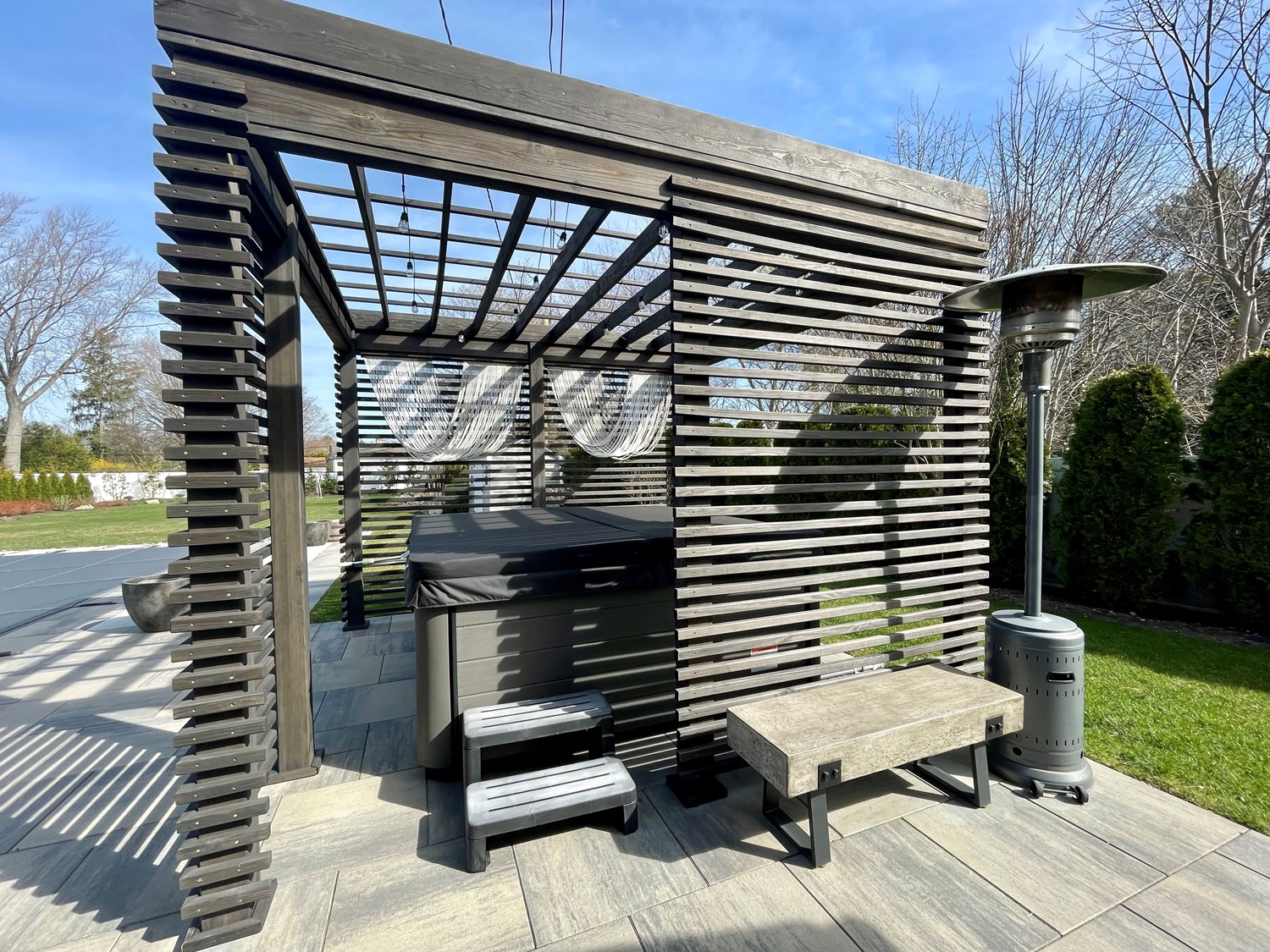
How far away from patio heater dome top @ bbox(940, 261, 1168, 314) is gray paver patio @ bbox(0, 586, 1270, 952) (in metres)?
2.05

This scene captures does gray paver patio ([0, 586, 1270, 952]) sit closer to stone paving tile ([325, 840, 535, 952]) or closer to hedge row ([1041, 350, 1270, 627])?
stone paving tile ([325, 840, 535, 952])

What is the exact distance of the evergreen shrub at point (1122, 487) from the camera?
4641 millimetres

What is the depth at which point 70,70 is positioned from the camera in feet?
19.3

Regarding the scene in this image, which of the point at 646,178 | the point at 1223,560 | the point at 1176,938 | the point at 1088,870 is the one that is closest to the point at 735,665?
the point at 1088,870

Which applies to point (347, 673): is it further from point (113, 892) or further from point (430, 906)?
point (430, 906)

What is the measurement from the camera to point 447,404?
→ 17.0ft

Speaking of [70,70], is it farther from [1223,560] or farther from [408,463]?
[1223,560]

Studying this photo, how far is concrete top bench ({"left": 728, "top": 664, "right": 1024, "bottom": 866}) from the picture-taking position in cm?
182

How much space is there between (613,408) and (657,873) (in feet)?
14.6

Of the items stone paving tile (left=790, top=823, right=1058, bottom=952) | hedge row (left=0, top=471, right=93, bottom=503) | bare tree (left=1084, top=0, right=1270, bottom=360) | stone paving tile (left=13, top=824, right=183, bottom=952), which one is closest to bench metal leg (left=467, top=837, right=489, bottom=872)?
stone paving tile (left=13, top=824, right=183, bottom=952)

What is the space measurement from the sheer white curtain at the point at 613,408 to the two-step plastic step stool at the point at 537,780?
351 cm

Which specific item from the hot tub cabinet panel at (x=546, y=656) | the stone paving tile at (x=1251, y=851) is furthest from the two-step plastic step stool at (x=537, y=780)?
the stone paving tile at (x=1251, y=851)

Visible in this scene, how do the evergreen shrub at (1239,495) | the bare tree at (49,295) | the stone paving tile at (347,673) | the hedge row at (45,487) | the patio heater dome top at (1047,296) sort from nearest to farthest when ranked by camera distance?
the patio heater dome top at (1047,296) → the stone paving tile at (347,673) → the evergreen shrub at (1239,495) → the hedge row at (45,487) → the bare tree at (49,295)

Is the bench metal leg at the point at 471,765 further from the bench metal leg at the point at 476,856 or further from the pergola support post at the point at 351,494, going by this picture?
the pergola support post at the point at 351,494
